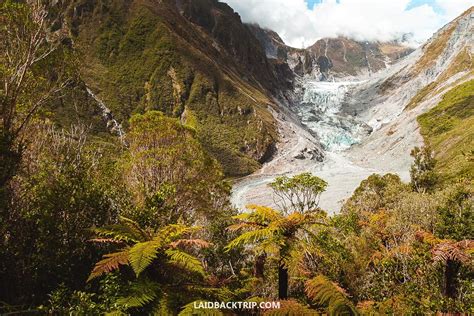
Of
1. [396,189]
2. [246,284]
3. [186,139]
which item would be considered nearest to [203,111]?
[396,189]

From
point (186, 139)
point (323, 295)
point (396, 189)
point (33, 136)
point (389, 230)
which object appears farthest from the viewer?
point (396, 189)

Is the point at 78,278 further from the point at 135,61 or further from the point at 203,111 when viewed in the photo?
the point at 135,61

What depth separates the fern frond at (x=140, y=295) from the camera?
7.36 meters

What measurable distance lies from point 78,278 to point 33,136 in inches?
274

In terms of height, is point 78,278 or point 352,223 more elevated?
point 352,223

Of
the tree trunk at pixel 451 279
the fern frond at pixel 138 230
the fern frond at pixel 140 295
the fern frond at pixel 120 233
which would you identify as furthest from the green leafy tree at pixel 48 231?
the tree trunk at pixel 451 279

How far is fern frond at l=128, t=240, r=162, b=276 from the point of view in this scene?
7.66 meters

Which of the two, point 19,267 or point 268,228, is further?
point 268,228

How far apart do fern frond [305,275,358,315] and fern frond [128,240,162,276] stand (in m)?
3.95

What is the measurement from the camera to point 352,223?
869 inches

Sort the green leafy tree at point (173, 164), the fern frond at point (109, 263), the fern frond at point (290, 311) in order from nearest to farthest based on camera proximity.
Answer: the fern frond at point (109, 263) → the fern frond at point (290, 311) → the green leafy tree at point (173, 164)

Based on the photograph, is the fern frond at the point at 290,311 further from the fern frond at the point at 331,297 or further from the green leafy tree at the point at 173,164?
the green leafy tree at the point at 173,164

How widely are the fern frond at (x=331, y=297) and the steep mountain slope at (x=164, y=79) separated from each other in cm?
11569

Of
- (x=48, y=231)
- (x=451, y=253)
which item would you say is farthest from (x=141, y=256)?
(x=451, y=253)
